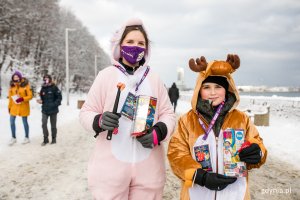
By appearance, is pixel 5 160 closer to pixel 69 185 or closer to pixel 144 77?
pixel 69 185

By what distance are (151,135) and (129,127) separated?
218 mm

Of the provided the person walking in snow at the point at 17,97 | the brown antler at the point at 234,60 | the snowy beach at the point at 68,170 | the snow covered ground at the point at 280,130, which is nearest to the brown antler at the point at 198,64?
the brown antler at the point at 234,60

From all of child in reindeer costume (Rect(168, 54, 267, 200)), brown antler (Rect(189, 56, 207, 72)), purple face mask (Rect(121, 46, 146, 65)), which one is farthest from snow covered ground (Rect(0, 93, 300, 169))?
purple face mask (Rect(121, 46, 146, 65))

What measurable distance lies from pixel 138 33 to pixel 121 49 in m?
0.20

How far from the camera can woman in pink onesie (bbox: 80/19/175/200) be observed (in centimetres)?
218

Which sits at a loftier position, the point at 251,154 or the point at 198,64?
the point at 198,64

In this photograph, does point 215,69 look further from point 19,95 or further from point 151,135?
point 19,95

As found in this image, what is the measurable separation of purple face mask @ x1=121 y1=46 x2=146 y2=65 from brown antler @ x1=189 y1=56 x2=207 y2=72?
443 mm

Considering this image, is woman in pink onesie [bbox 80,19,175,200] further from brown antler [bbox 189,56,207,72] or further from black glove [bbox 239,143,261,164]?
black glove [bbox 239,143,261,164]

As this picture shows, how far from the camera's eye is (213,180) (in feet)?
6.81

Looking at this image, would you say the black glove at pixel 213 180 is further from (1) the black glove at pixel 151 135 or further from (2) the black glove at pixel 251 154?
(1) the black glove at pixel 151 135

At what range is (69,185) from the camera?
478cm

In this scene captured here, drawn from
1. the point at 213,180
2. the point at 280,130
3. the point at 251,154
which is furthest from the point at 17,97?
the point at 280,130

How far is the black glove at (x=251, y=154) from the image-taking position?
6.79ft
